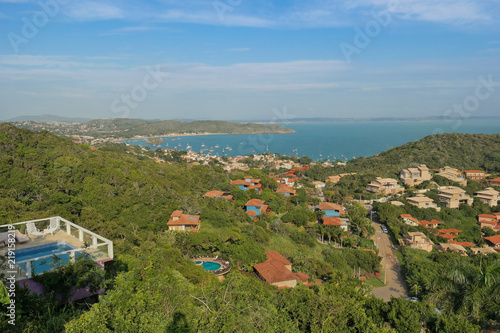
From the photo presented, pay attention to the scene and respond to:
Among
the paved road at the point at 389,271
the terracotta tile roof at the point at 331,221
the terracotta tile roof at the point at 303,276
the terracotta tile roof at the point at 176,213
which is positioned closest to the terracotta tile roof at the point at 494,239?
the paved road at the point at 389,271

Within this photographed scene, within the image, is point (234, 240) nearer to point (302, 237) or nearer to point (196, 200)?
point (302, 237)

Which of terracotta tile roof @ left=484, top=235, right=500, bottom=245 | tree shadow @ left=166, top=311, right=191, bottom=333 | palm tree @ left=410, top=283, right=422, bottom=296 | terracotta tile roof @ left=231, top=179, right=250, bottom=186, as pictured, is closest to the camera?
tree shadow @ left=166, top=311, right=191, bottom=333

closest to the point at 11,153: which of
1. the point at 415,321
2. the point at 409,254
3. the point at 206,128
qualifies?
the point at 415,321

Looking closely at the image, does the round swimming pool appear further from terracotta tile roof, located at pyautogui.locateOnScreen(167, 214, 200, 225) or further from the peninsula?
the peninsula

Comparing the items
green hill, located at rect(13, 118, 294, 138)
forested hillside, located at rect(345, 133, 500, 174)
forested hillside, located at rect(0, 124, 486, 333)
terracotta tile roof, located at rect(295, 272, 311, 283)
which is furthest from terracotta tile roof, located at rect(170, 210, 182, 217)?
green hill, located at rect(13, 118, 294, 138)

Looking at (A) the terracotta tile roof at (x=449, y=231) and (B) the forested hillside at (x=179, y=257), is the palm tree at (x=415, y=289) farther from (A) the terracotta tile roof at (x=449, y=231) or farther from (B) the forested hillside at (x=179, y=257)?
(A) the terracotta tile roof at (x=449, y=231)

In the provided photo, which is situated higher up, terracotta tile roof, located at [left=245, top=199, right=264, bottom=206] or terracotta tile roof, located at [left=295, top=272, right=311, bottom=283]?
terracotta tile roof, located at [left=245, top=199, right=264, bottom=206]

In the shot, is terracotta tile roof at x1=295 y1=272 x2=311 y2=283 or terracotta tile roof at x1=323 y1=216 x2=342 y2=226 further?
terracotta tile roof at x1=323 y1=216 x2=342 y2=226
